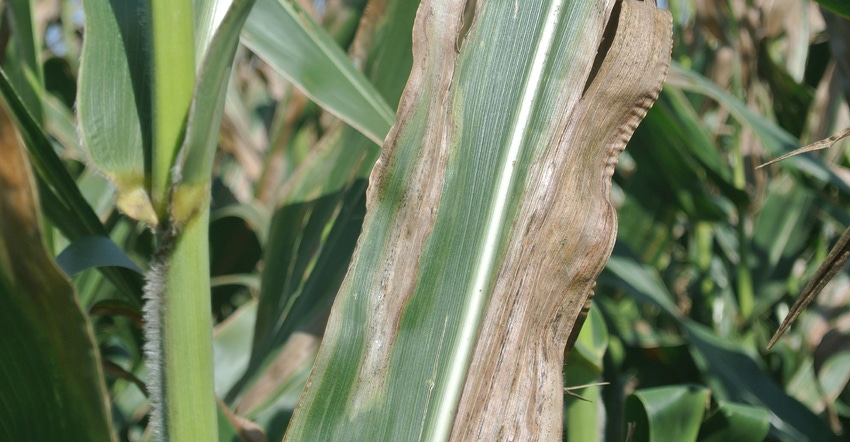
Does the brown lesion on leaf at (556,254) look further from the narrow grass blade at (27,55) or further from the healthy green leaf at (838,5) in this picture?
the narrow grass blade at (27,55)

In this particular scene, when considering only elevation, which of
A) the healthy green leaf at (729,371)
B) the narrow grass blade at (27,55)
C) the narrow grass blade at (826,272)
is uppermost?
the narrow grass blade at (27,55)

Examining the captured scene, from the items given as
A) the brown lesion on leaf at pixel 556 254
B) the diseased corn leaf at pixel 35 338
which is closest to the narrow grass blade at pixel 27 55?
the diseased corn leaf at pixel 35 338

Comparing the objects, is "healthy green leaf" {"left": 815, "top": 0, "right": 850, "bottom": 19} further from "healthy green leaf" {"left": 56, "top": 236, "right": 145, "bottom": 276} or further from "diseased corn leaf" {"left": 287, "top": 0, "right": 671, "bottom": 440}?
"healthy green leaf" {"left": 56, "top": 236, "right": 145, "bottom": 276}

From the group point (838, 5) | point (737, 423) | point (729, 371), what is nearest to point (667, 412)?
point (737, 423)

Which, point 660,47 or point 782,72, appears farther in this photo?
point 782,72

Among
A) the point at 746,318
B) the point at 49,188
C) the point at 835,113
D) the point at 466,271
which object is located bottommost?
the point at 746,318

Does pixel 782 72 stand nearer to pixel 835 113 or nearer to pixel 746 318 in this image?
pixel 835 113

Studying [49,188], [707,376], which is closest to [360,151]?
[49,188]

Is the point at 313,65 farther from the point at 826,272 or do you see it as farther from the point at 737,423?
the point at 737,423
